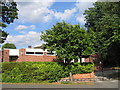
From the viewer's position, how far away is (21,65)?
14.7 meters

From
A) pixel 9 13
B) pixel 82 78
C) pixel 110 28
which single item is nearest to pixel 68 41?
pixel 82 78

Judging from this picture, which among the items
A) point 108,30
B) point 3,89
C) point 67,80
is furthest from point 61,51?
point 3,89

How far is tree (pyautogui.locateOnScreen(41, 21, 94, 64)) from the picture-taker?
14.2 m

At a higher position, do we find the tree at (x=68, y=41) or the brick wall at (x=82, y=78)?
the tree at (x=68, y=41)

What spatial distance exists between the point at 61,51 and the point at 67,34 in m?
1.58

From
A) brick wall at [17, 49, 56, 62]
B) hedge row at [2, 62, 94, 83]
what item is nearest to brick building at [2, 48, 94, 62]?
brick wall at [17, 49, 56, 62]

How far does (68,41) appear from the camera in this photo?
14.3 meters

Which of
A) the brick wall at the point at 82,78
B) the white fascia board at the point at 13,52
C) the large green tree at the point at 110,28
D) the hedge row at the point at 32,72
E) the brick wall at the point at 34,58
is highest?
the large green tree at the point at 110,28

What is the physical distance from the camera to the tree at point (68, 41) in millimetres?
14242

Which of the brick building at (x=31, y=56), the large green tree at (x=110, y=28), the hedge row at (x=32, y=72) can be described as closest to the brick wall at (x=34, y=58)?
the brick building at (x=31, y=56)

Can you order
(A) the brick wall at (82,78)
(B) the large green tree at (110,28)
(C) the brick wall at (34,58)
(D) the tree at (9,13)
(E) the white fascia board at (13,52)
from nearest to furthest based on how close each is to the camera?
(B) the large green tree at (110,28)
(A) the brick wall at (82,78)
(D) the tree at (9,13)
(C) the brick wall at (34,58)
(E) the white fascia board at (13,52)

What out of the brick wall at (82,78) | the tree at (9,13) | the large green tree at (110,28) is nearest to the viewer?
the large green tree at (110,28)

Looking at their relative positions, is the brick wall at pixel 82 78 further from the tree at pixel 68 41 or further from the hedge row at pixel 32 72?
the tree at pixel 68 41

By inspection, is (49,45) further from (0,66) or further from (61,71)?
(0,66)
